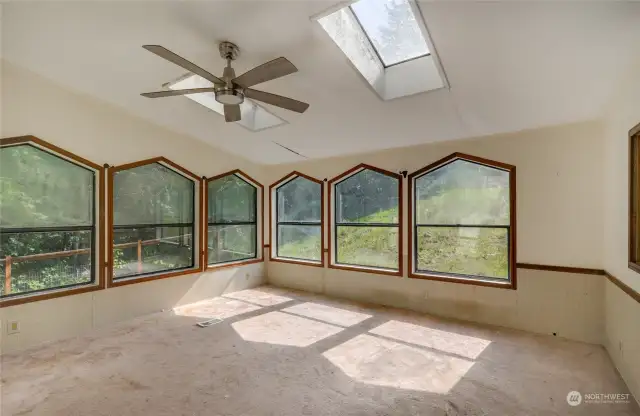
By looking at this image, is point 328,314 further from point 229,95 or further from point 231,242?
point 229,95

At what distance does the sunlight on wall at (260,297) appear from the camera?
17.3ft

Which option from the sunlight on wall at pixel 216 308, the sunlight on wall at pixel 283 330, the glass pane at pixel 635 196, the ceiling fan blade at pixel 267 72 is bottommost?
the sunlight on wall at pixel 283 330

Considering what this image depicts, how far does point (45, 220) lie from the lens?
3.81 metres

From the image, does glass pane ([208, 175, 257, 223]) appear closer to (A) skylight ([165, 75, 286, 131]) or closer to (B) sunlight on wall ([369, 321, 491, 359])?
(A) skylight ([165, 75, 286, 131])

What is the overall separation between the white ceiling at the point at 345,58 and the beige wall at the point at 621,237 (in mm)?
254

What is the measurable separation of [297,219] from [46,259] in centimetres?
379

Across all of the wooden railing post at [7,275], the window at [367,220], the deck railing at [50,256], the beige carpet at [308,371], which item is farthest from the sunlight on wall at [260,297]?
the wooden railing post at [7,275]

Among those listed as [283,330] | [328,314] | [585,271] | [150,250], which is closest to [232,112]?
[283,330]

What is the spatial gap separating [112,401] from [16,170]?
2.82 meters

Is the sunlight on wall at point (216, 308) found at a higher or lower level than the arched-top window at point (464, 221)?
lower

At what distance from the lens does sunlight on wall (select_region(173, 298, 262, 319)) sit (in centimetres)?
469

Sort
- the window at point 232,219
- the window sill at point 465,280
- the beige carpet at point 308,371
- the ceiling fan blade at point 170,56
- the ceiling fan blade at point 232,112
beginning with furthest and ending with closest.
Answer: the window at point 232,219 → the window sill at point 465,280 → the ceiling fan blade at point 232,112 → the beige carpet at point 308,371 → the ceiling fan blade at point 170,56

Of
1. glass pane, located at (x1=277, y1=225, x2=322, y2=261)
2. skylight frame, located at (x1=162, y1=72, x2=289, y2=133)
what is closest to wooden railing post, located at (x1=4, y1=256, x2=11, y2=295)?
skylight frame, located at (x1=162, y1=72, x2=289, y2=133)

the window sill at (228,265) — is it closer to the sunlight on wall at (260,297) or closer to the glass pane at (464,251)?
the sunlight on wall at (260,297)
